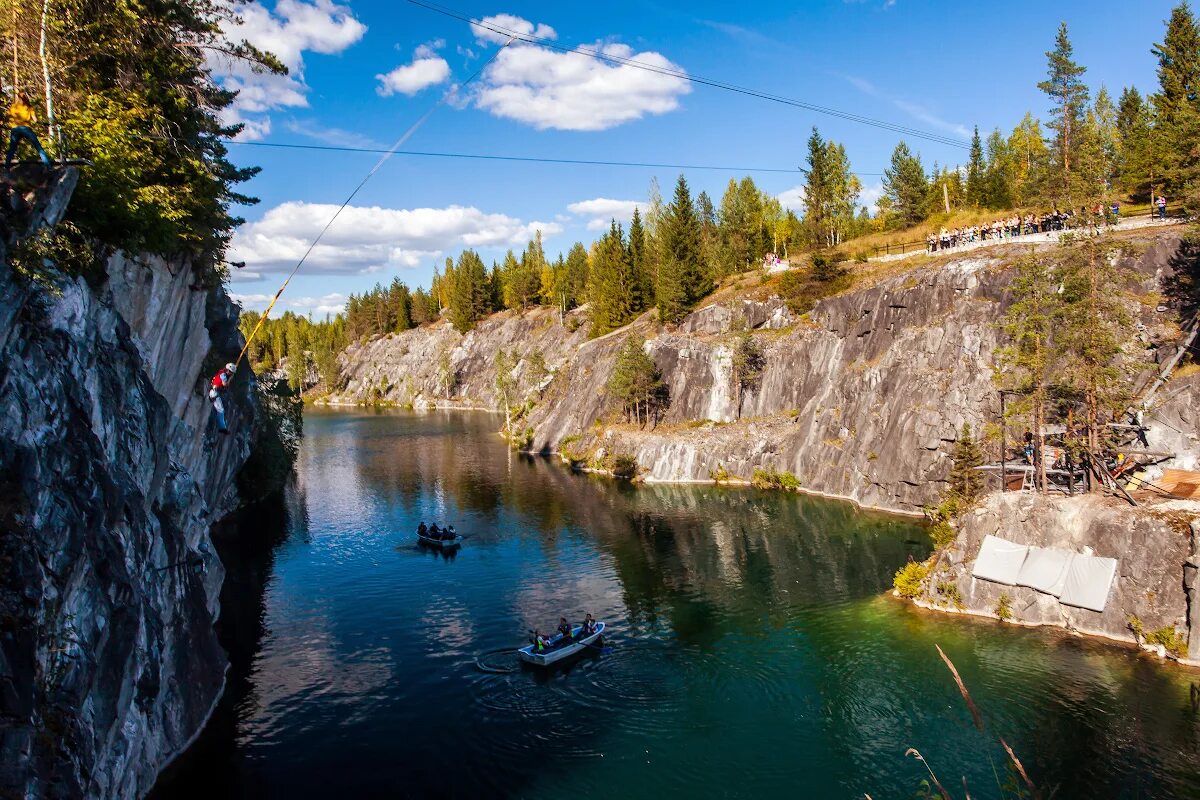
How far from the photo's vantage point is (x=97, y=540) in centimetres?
1981

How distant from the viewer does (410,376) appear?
17862 cm

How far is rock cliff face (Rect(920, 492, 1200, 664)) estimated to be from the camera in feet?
102

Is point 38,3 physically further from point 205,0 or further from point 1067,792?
point 1067,792

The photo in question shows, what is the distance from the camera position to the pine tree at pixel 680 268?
92438 millimetres

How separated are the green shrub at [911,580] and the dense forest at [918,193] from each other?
2258 centimetres

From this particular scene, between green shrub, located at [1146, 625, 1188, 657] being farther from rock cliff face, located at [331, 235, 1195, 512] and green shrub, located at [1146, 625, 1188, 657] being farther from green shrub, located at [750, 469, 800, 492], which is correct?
green shrub, located at [750, 469, 800, 492]

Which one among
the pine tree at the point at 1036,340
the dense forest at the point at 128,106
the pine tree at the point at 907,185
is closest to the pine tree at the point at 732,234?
the pine tree at the point at 907,185

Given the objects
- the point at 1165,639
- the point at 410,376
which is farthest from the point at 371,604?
the point at 410,376

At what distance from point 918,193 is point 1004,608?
71190 mm

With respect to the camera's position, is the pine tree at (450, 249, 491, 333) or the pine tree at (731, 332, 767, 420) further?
the pine tree at (450, 249, 491, 333)

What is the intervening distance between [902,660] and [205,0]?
39517 millimetres

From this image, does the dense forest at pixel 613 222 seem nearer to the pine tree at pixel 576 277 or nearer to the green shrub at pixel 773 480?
the pine tree at pixel 576 277

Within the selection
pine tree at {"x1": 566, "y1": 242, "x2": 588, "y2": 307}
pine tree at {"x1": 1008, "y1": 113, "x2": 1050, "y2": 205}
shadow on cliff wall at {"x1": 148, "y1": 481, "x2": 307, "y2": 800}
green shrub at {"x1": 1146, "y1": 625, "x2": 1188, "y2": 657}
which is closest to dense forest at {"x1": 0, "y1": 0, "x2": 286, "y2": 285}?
shadow on cliff wall at {"x1": 148, "y1": 481, "x2": 307, "y2": 800}

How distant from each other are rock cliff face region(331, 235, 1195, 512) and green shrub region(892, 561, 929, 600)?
17096 millimetres
